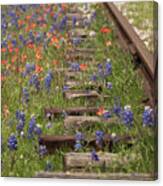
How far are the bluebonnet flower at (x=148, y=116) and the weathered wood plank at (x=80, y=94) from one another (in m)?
0.24

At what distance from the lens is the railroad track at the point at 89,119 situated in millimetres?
3398

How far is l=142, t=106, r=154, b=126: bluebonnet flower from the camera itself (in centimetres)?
336

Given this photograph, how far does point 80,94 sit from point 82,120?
0.39 feet

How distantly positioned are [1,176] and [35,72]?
0.50 m

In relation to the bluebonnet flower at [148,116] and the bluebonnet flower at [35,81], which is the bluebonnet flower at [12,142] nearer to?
the bluebonnet flower at [35,81]

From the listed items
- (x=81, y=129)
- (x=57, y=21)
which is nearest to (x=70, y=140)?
(x=81, y=129)

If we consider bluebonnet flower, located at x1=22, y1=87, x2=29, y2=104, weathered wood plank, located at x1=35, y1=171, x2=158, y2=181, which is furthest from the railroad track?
bluebonnet flower, located at x1=22, y1=87, x2=29, y2=104

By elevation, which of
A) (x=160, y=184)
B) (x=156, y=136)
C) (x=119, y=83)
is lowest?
(x=160, y=184)

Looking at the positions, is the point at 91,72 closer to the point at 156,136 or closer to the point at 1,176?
the point at 156,136

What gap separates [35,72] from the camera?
357 centimetres

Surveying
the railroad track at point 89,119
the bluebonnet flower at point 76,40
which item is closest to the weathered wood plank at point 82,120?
the railroad track at point 89,119

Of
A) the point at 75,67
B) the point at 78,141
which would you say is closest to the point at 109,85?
the point at 75,67

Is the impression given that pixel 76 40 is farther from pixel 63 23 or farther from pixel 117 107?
pixel 117 107

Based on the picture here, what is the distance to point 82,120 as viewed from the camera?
3.47 meters
